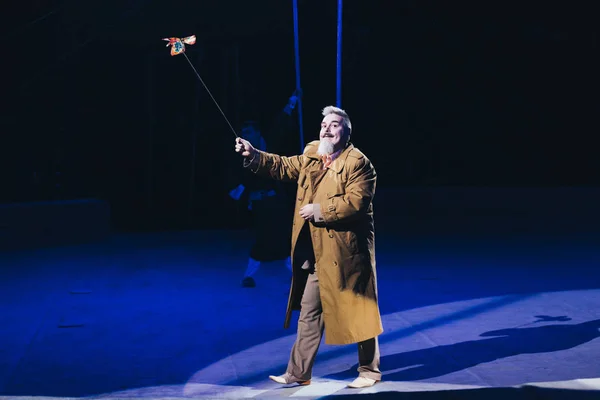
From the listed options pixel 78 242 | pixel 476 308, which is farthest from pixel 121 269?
pixel 476 308

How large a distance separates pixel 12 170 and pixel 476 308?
8658 millimetres

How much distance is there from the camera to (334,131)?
5.86 metres

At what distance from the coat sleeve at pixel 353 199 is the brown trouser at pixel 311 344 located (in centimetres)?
50

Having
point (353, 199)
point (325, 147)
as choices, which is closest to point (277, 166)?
point (325, 147)

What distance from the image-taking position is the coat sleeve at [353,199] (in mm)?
5695

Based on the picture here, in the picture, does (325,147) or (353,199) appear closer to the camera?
(353,199)

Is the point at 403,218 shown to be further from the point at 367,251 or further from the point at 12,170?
the point at 367,251

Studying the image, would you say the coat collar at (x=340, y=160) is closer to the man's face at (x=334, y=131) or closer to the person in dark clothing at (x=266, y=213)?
the man's face at (x=334, y=131)

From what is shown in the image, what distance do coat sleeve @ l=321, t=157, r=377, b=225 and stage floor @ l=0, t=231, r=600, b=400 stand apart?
1.15m

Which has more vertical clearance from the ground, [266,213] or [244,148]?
[244,148]

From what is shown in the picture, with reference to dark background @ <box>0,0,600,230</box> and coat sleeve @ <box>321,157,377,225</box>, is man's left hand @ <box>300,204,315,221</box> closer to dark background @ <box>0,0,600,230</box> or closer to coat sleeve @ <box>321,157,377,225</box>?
coat sleeve @ <box>321,157,377,225</box>

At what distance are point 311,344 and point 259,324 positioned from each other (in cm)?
232

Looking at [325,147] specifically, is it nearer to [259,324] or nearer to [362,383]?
[362,383]

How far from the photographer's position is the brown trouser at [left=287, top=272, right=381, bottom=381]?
589cm
